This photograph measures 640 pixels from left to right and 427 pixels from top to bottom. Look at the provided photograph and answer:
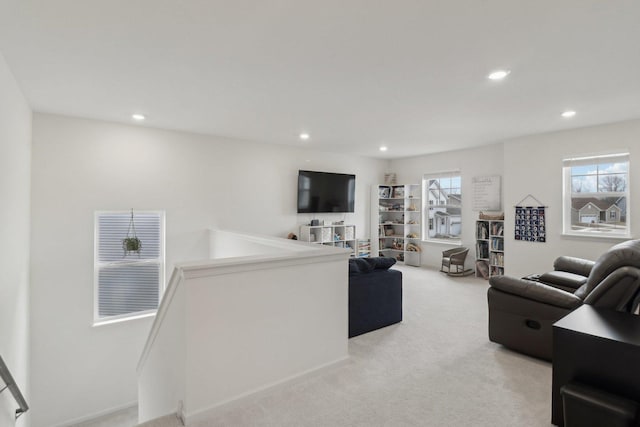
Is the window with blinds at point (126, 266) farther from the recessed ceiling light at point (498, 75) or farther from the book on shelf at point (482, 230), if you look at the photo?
the book on shelf at point (482, 230)

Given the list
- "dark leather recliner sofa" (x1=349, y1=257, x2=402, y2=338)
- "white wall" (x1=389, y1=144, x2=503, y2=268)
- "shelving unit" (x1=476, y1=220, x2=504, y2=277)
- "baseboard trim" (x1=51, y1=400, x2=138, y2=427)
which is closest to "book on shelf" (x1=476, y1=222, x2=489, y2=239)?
"shelving unit" (x1=476, y1=220, x2=504, y2=277)

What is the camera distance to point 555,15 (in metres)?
1.99

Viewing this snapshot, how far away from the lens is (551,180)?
5.04 metres

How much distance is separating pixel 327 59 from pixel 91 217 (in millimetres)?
3702

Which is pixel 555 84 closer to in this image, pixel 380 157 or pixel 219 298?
pixel 219 298

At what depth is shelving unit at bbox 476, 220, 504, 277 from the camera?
5.81 m

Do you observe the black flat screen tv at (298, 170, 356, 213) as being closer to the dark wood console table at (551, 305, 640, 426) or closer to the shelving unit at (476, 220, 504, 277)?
the shelving unit at (476, 220, 504, 277)

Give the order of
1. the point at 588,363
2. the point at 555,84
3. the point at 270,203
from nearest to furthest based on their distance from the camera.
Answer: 1. the point at 588,363
2. the point at 555,84
3. the point at 270,203

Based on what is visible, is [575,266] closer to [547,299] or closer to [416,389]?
[547,299]

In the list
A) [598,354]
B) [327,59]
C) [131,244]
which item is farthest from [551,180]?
[131,244]

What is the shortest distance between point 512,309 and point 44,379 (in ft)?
17.2

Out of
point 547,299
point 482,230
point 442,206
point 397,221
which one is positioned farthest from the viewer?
point 397,221

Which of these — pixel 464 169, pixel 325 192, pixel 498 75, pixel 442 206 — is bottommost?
pixel 442 206

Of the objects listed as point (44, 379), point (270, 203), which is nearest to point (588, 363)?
point (270, 203)
